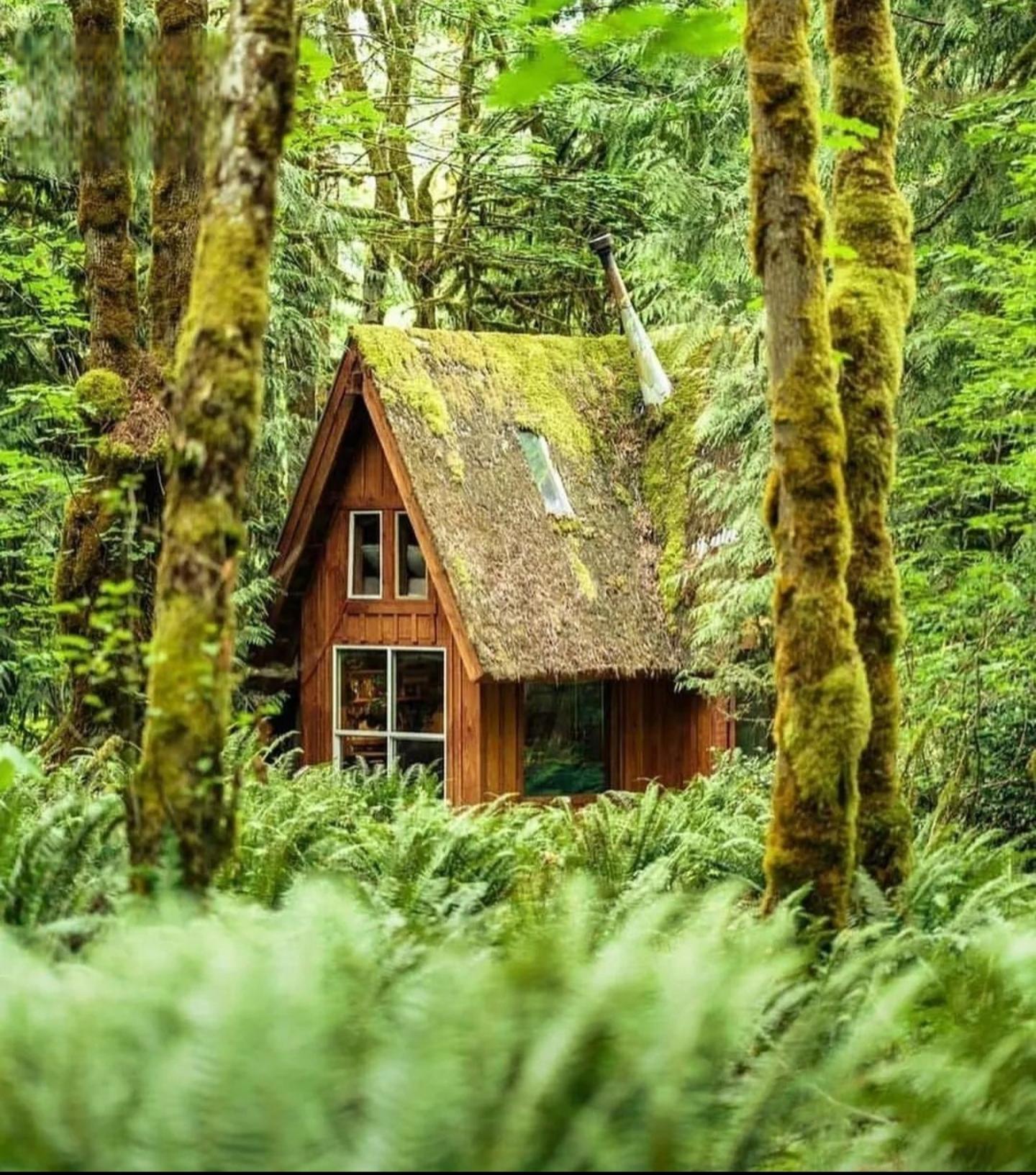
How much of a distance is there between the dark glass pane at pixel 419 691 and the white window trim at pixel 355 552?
0.83 metres

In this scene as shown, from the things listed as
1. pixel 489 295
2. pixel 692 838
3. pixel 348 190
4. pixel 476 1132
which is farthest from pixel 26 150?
pixel 348 190

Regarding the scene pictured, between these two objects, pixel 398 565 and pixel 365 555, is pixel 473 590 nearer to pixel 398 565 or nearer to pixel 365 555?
pixel 398 565

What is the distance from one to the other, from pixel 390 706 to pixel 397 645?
2.32 feet

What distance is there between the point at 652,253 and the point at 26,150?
29.6 feet

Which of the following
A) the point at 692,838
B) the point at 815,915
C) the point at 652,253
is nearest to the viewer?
the point at 815,915

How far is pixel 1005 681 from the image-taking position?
12.4 meters

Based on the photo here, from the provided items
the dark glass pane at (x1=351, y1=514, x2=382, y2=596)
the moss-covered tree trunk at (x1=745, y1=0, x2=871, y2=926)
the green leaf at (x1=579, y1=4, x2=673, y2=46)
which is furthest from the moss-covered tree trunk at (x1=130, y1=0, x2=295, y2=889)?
the dark glass pane at (x1=351, y1=514, x2=382, y2=596)

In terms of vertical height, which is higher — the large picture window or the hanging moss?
the hanging moss

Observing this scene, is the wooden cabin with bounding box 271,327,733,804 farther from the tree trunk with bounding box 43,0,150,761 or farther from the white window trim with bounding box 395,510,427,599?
the tree trunk with bounding box 43,0,150,761

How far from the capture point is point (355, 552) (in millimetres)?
19422

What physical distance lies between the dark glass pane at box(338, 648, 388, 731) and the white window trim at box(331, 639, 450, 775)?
0.11 ft

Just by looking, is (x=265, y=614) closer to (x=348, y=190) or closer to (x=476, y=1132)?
(x=348, y=190)

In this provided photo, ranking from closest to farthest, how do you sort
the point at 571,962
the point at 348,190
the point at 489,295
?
the point at 571,962 → the point at 489,295 → the point at 348,190

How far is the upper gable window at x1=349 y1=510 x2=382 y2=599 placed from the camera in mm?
19297
